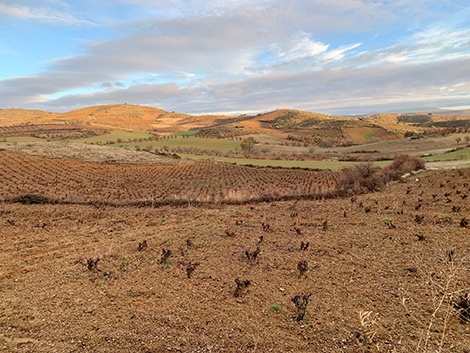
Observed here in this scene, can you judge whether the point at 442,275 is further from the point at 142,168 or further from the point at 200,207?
the point at 142,168

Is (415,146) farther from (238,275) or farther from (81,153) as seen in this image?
(238,275)

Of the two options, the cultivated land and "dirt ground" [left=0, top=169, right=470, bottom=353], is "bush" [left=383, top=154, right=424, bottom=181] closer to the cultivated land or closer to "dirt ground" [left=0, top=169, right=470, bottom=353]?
the cultivated land

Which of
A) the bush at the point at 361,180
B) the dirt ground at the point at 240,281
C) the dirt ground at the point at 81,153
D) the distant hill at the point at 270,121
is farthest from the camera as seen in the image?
the distant hill at the point at 270,121

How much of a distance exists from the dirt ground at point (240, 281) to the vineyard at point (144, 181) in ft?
26.4

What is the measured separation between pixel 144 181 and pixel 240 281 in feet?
81.8

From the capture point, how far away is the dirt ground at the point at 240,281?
449cm

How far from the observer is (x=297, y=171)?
120ft

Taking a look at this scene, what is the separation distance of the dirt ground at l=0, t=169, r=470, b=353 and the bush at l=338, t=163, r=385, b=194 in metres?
6.80

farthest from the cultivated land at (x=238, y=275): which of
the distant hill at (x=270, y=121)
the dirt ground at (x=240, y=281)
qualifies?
the distant hill at (x=270, y=121)

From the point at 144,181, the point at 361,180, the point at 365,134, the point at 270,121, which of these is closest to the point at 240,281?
the point at 361,180

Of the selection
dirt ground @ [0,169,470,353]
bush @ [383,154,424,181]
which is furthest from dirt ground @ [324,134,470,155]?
dirt ground @ [0,169,470,353]

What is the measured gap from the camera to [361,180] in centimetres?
2042

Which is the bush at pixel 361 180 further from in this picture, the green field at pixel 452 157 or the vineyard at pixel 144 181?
the green field at pixel 452 157

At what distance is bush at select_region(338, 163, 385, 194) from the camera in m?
19.2
